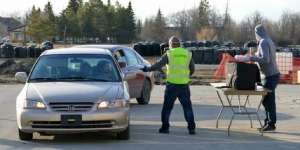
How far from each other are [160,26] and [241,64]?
111 metres

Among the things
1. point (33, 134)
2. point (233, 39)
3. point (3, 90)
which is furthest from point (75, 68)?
point (233, 39)

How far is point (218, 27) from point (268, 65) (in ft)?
351

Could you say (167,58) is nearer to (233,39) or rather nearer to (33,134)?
(33,134)

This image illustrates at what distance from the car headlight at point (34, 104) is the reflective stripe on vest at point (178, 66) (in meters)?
2.58

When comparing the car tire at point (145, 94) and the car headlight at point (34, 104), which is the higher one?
the car headlight at point (34, 104)

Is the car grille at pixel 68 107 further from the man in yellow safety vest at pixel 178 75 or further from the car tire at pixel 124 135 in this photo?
the man in yellow safety vest at pixel 178 75

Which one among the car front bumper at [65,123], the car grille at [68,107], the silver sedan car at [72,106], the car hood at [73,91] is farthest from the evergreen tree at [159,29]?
the car grille at [68,107]

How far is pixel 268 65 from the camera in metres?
12.4

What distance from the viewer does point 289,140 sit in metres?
11.5

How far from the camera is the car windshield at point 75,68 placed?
38.9 feet

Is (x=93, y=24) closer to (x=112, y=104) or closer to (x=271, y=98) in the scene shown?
(x=271, y=98)

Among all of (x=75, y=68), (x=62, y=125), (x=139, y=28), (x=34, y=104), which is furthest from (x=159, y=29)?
(x=62, y=125)

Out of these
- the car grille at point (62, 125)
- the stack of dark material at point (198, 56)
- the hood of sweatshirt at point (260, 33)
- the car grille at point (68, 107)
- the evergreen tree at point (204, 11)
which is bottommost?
the stack of dark material at point (198, 56)

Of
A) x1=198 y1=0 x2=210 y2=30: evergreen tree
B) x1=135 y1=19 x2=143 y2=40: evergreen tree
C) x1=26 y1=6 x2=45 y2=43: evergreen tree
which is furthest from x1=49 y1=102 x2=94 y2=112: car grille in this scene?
x1=135 y1=19 x2=143 y2=40: evergreen tree
